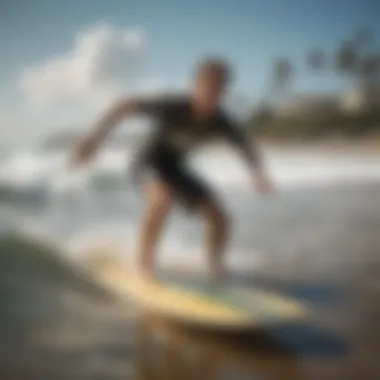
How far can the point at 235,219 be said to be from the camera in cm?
149

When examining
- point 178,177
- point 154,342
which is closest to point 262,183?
point 178,177

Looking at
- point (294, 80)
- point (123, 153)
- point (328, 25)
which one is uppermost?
point (328, 25)

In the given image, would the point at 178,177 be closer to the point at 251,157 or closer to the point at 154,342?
the point at 251,157

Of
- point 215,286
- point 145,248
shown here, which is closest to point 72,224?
point 145,248

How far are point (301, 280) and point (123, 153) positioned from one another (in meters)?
0.44

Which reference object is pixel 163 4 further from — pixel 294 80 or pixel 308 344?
pixel 308 344

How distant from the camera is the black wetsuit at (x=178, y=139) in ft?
4.91

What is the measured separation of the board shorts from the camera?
149cm

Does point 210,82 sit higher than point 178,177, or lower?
higher

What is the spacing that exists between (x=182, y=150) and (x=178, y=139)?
0.08ft

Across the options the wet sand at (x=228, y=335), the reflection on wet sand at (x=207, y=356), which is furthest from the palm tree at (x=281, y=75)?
the reflection on wet sand at (x=207, y=356)

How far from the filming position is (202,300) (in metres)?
1.47

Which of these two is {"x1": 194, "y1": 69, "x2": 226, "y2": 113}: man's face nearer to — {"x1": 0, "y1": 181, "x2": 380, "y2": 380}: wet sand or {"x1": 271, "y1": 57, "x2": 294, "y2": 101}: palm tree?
{"x1": 271, "y1": 57, "x2": 294, "y2": 101}: palm tree

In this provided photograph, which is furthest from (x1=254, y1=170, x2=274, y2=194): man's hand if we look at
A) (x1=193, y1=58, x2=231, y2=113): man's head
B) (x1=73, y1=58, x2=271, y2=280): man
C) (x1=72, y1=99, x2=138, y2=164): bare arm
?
(x1=72, y1=99, x2=138, y2=164): bare arm
